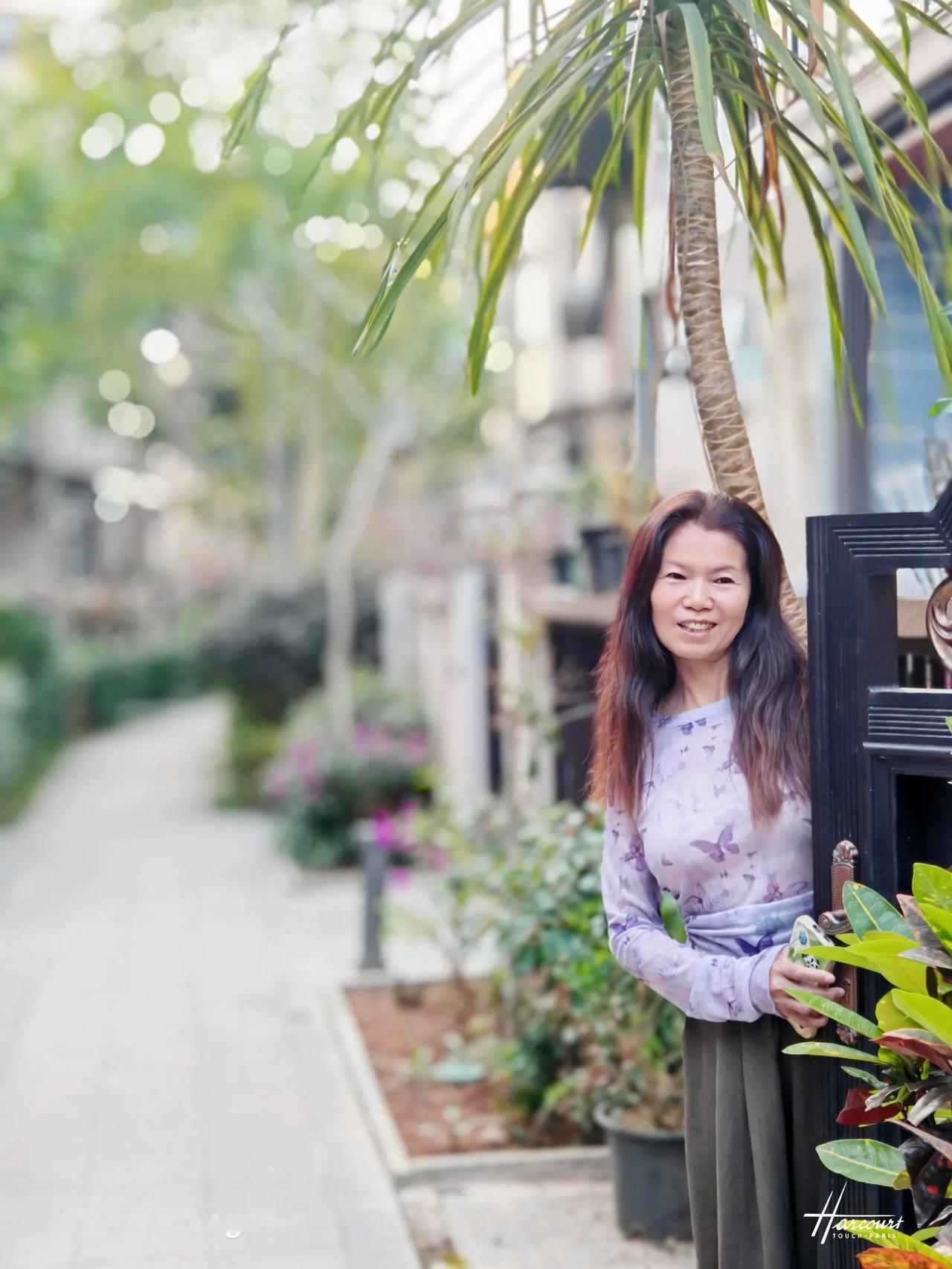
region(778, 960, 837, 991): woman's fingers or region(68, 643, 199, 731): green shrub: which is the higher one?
region(778, 960, 837, 991): woman's fingers

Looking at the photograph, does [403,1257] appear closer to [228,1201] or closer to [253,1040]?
[228,1201]

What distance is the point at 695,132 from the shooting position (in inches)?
100

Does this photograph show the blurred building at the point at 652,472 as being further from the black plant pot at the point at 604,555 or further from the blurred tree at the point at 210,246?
the blurred tree at the point at 210,246

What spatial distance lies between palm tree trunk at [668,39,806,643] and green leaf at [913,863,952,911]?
2.06 ft

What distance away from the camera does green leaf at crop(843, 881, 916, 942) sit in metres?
2.13

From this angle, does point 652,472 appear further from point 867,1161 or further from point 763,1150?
point 867,1161

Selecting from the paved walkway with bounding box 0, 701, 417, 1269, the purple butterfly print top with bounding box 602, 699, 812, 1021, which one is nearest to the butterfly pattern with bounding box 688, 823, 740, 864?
the purple butterfly print top with bounding box 602, 699, 812, 1021

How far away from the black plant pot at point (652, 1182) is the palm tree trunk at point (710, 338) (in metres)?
1.82

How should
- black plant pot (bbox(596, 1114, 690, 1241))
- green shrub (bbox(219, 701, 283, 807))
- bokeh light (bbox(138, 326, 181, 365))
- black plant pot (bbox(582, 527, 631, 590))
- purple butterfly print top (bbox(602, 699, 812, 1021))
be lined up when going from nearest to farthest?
purple butterfly print top (bbox(602, 699, 812, 1021)), black plant pot (bbox(596, 1114, 690, 1241)), black plant pot (bbox(582, 527, 631, 590)), green shrub (bbox(219, 701, 283, 807)), bokeh light (bbox(138, 326, 181, 365))

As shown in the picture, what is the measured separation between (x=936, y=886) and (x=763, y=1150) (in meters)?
0.65

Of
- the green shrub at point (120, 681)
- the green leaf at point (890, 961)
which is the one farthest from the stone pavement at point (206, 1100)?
the green shrub at point (120, 681)

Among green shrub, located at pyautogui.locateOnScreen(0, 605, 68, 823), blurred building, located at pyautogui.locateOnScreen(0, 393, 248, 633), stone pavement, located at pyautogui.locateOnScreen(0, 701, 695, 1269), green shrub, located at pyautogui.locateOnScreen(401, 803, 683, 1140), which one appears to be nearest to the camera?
green shrub, located at pyautogui.locateOnScreen(401, 803, 683, 1140)

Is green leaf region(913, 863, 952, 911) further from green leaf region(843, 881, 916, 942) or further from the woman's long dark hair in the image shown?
the woman's long dark hair

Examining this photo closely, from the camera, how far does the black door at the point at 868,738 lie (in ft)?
7.29
